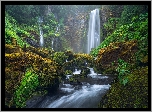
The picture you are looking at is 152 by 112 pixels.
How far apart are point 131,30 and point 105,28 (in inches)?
179

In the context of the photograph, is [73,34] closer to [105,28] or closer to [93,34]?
[93,34]

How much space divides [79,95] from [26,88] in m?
1.56

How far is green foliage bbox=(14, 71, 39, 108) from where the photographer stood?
5.64 meters

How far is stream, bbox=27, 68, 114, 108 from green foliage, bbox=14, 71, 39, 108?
0.63 ft

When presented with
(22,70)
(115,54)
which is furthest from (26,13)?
(115,54)

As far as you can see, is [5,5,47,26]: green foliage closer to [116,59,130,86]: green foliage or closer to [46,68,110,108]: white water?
[46,68,110,108]: white water

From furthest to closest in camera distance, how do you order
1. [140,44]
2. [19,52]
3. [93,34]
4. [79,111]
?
[93,34]
[19,52]
[140,44]
[79,111]

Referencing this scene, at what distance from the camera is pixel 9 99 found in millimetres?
5574

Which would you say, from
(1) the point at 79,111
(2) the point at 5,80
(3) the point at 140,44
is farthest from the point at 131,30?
(2) the point at 5,80

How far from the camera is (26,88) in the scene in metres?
5.93

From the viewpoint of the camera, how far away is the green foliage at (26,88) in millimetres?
5637

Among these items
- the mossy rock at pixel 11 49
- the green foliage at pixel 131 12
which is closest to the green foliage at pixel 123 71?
the green foliage at pixel 131 12

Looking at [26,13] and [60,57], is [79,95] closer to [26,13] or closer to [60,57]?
[60,57]

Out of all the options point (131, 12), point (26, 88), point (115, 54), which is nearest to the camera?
point (26, 88)
